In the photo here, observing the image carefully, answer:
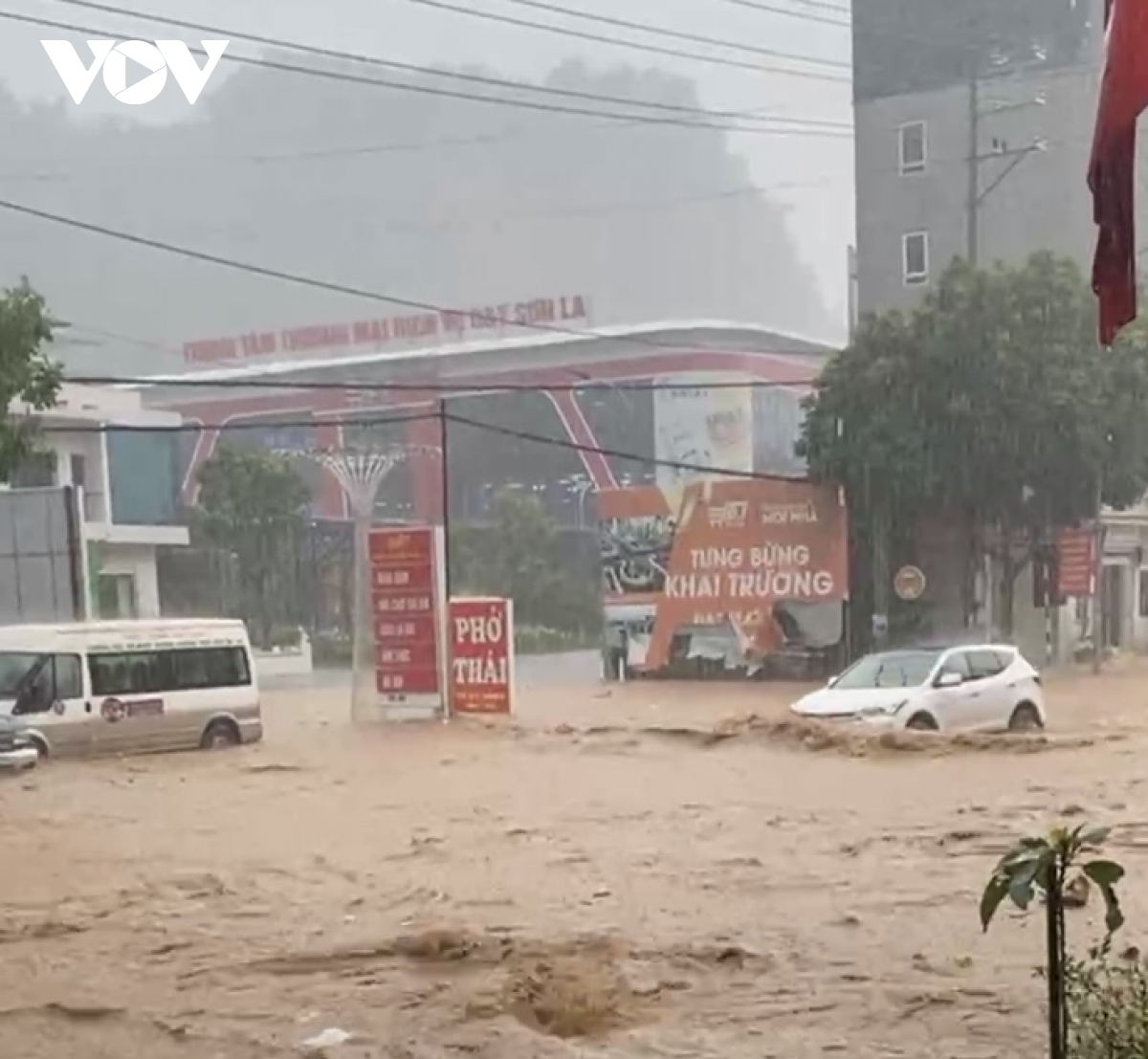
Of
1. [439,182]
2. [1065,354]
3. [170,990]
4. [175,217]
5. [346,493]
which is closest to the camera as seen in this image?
[170,990]

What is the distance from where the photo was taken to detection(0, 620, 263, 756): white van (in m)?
5.20

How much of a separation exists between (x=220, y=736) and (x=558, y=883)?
92.4 inches

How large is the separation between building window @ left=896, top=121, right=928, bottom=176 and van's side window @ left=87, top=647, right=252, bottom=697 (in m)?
2.60

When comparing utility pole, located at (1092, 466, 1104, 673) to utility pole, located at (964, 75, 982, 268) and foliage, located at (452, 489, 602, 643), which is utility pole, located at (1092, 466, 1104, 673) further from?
foliage, located at (452, 489, 602, 643)

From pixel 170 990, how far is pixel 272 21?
2.94m

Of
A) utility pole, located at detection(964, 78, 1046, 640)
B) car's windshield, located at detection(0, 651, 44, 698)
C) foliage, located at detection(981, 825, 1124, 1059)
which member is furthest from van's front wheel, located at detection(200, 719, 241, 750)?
foliage, located at detection(981, 825, 1124, 1059)

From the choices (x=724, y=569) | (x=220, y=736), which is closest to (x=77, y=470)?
(x=220, y=736)

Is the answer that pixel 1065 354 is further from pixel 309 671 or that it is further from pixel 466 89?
pixel 309 671

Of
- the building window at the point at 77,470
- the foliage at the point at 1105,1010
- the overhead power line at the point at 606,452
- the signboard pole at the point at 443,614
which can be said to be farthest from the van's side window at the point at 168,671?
the foliage at the point at 1105,1010

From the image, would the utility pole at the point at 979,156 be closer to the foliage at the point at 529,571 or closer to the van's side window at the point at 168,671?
the foliage at the point at 529,571

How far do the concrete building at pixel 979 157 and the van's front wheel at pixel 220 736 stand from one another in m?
2.36

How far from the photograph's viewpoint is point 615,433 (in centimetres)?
552

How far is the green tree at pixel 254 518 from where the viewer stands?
5309 mm

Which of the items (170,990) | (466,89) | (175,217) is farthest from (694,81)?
(170,990)
